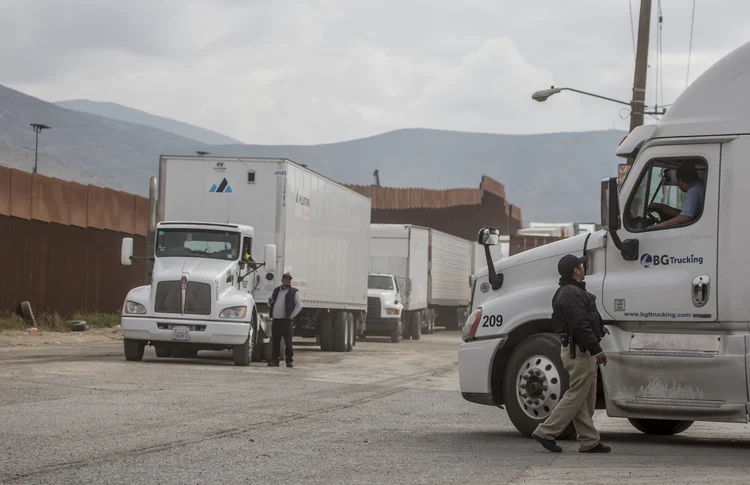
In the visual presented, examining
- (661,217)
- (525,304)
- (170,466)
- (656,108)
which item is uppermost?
(656,108)

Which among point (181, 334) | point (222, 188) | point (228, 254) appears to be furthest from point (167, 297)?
point (222, 188)

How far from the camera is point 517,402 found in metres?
12.4

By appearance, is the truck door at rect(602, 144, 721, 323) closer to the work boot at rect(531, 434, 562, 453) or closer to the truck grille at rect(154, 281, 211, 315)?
the work boot at rect(531, 434, 562, 453)

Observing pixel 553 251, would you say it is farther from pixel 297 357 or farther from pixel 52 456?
pixel 297 357

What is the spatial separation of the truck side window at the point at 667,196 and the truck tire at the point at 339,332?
64.8 feet

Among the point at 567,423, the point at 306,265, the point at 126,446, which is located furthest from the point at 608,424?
the point at 306,265

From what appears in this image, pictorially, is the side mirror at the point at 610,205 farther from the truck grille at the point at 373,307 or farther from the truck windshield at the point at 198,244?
the truck grille at the point at 373,307

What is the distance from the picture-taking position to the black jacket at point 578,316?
11.1 metres

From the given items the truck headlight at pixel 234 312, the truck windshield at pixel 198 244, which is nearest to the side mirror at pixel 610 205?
the truck headlight at pixel 234 312

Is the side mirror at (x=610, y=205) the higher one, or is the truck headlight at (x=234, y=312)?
the side mirror at (x=610, y=205)

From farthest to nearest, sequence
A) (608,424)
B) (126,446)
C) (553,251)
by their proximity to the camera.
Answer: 1. (608,424)
2. (553,251)
3. (126,446)

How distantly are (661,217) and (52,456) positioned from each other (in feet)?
19.2

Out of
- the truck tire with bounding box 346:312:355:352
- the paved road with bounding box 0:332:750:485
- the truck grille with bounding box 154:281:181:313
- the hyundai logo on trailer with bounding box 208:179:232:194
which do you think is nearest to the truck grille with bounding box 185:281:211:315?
the truck grille with bounding box 154:281:181:313

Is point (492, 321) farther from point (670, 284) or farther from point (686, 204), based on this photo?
point (686, 204)
